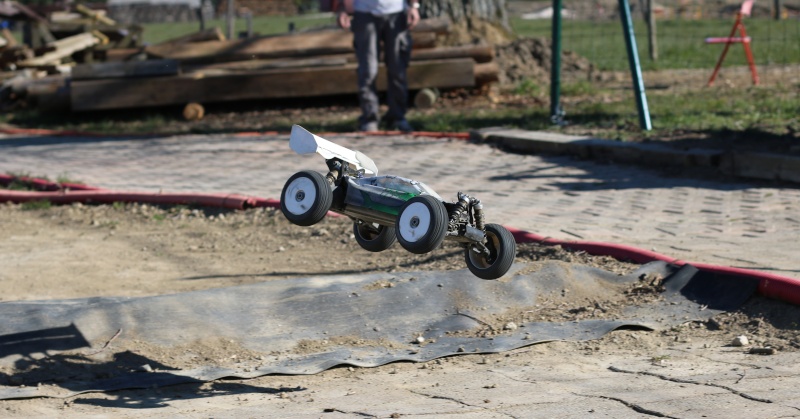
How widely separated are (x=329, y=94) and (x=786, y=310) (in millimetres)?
10115

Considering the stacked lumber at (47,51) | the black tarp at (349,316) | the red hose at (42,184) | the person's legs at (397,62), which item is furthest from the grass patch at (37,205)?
the stacked lumber at (47,51)

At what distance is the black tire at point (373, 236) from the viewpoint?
4.85m

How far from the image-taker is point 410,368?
17.8 feet

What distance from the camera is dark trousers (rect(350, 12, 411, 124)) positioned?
496 inches

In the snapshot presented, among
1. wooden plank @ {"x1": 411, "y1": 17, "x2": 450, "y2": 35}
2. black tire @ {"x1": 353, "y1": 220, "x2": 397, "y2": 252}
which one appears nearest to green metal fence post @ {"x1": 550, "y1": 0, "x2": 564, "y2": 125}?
wooden plank @ {"x1": 411, "y1": 17, "x2": 450, "y2": 35}

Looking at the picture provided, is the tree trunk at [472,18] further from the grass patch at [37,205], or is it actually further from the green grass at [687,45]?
the grass patch at [37,205]

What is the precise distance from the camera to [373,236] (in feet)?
16.1

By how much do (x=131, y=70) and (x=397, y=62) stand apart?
431 centimetres

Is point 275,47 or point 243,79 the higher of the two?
point 275,47

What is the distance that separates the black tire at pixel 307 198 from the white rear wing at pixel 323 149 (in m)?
0.11

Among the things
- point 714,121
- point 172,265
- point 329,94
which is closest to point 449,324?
point 172,265

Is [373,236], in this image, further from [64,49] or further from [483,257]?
[64,49]

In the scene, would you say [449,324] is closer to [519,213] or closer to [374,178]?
[374,178]

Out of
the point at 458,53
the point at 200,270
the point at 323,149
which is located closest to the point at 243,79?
the point at 458,53
